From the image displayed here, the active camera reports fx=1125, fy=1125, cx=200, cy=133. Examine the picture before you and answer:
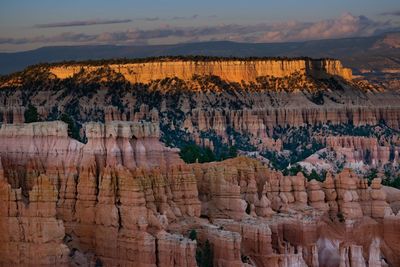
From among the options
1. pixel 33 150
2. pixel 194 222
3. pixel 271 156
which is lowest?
pixel 271 156

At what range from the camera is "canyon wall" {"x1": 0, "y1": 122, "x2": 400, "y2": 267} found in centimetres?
4866

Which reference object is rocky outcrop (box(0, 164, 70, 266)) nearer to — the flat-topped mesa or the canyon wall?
the canyon wall

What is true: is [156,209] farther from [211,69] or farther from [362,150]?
[211,69]

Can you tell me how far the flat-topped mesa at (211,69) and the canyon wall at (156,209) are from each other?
4023 inches

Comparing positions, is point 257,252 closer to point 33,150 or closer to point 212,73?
point 33,150

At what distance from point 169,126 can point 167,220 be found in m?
98.6

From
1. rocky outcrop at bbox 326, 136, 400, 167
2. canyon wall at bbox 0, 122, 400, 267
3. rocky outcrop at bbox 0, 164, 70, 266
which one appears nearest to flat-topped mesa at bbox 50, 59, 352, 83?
rocky outcrop at bbox 326, 136, 400, 167

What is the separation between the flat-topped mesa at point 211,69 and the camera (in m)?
167

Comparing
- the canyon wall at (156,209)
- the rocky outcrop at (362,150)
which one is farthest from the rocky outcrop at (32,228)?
the rocky outcrop at (362,150)

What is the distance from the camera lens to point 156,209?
52.4 metres

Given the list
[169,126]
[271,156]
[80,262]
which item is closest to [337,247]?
[80,262]

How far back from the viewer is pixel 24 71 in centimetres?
17175

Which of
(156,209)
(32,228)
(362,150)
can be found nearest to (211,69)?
(362,150)

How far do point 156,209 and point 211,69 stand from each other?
390 ft
